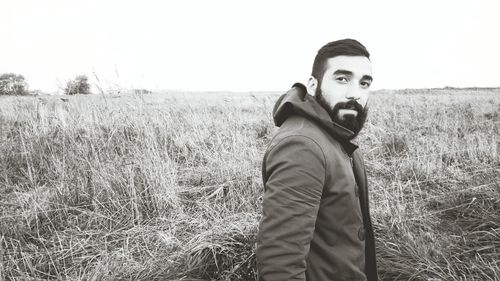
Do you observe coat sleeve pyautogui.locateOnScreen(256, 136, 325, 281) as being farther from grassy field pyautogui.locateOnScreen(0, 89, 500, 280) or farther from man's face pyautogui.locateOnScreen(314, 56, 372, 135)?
grassy field pyautogui.locateOnScreen(0, 89, 500, 280)

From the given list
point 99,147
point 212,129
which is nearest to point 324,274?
point 99,147

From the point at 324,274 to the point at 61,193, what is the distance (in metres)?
2.62

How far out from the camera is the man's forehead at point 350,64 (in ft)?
4.72

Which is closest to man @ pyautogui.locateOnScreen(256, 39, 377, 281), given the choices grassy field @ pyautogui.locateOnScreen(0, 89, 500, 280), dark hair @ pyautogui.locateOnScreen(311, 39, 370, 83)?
dark hair @ pyautogui.locateOnScreen(311, 39, 370, 83)

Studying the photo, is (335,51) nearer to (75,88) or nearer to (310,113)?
(310,113)

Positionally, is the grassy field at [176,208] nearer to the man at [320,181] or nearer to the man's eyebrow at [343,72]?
the man at [320,181]

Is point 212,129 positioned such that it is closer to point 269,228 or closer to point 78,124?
point 78,124

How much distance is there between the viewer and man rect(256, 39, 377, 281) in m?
1.16

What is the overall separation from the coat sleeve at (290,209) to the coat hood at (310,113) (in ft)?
0.45

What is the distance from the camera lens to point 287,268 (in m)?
1.13

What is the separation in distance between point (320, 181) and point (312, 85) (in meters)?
0.48

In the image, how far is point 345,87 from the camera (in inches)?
57.0

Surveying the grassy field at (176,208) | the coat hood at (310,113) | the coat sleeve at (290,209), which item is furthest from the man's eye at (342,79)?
the grassy field at (176,208)

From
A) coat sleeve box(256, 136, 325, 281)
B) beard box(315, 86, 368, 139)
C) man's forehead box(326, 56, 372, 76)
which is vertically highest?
man's forehead box(326, 56, 372, 76)
